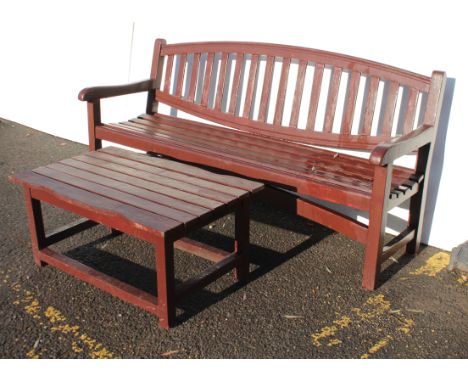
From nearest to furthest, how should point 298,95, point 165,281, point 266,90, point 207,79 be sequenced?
1. point 165,281
2. point 298,95
3. point 266,90
4. point 207,79

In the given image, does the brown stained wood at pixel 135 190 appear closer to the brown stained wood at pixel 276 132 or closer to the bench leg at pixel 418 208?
the brown stained wood at pixel 276 132

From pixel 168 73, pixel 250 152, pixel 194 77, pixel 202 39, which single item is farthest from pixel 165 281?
pixel 202 39

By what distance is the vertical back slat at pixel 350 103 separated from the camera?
3963 mm

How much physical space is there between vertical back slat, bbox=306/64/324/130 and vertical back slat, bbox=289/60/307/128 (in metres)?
0.09

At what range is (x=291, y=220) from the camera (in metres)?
4.43

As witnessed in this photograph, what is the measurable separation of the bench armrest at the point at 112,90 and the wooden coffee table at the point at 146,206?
67cm

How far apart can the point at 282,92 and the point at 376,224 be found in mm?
1319

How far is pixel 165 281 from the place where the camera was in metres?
3.02

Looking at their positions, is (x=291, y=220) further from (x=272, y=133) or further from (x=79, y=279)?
(x=79, y=279)

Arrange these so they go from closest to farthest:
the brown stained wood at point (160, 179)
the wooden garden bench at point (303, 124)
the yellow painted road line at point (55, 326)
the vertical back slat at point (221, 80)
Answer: the yellow painted road line at point (55, 326) < the brown stained wood at point (160, 179) < the wooden garden bench at point (303, 124) < the vertical back slat at point (221, 80)

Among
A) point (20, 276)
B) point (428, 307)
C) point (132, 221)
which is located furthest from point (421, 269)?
point (20, 276)

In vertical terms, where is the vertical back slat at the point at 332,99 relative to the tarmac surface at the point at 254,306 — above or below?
above

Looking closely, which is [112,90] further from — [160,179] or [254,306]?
[254,306]

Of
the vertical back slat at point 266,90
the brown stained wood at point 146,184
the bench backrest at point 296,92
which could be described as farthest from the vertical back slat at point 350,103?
the brown stained wood at point 146,184
